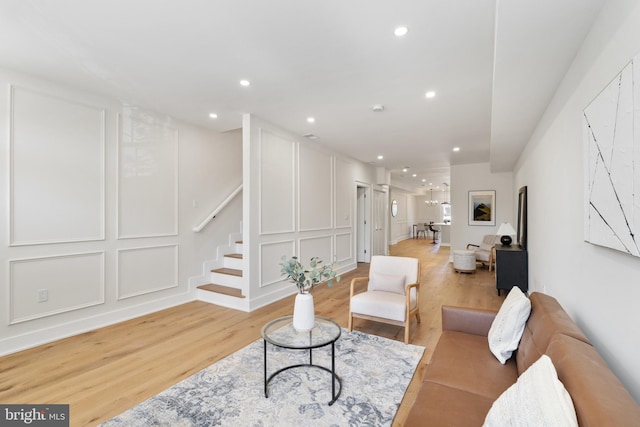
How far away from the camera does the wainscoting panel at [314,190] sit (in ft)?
17.0

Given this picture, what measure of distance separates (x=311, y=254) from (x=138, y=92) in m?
3.53

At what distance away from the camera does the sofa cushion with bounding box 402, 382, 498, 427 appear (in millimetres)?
1252

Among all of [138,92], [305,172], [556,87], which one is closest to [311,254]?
[305,172]

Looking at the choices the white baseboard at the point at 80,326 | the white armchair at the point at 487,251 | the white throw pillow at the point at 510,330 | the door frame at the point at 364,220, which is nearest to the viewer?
the white throw pillow at the point at 510,330

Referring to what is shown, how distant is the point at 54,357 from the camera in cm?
266

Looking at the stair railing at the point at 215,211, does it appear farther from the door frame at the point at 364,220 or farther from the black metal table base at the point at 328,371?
the door frame at the point at 364,220

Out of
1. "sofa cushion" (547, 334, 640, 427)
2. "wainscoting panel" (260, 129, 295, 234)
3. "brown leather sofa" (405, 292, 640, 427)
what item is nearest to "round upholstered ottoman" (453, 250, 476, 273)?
"wainscoting panel" (260, 129, 295, 234)

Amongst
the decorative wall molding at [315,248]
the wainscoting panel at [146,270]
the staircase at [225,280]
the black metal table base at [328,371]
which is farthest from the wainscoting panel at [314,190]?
the black metal table base at [328,371]

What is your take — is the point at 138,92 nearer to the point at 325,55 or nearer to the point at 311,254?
the point at 325,55

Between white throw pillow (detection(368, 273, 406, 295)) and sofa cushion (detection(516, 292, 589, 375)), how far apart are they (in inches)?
59.6

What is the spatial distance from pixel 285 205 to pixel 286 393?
9.81ft

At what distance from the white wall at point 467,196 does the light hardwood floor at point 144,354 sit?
11.5 ft

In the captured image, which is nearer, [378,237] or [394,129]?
[394,129]

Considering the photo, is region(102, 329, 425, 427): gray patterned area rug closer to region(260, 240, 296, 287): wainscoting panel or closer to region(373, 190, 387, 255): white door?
region(260, 240, 296, 287): wainscoting panel
